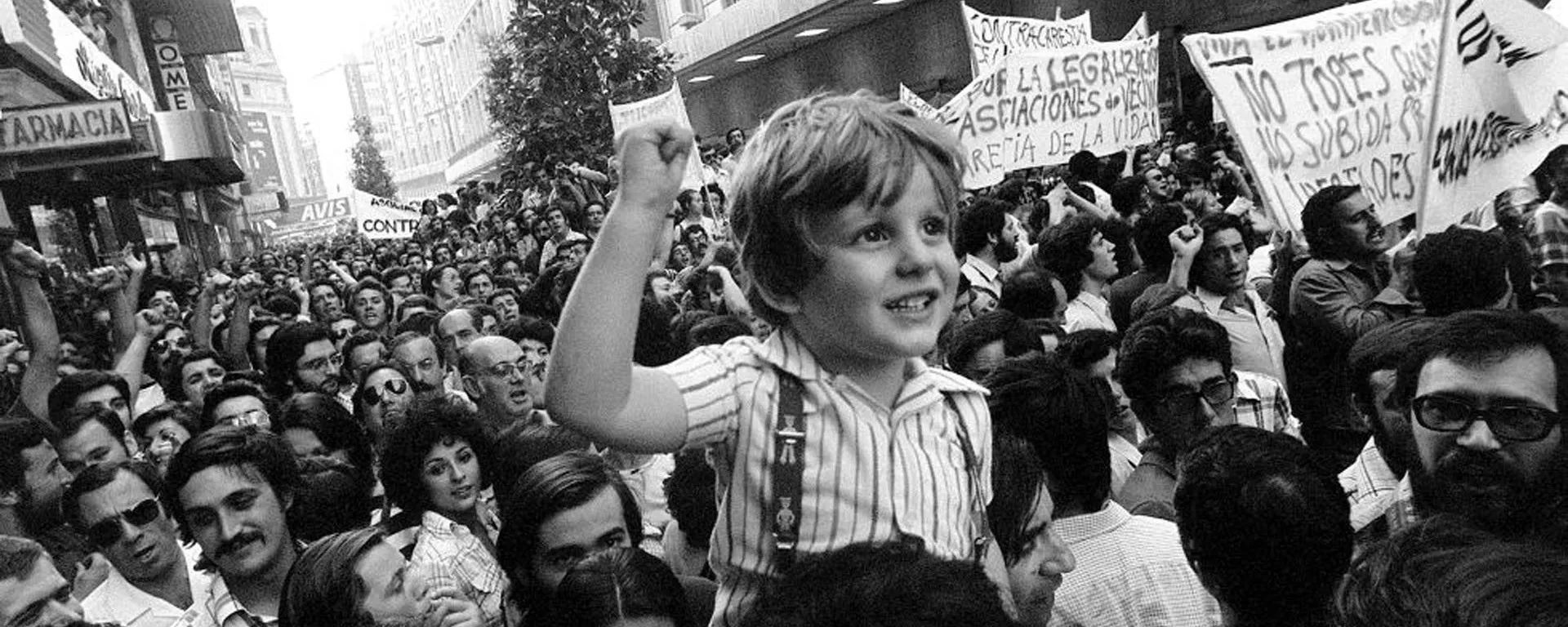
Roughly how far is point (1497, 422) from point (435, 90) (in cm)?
10037

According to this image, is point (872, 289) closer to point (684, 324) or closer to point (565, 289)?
point (684, 324)

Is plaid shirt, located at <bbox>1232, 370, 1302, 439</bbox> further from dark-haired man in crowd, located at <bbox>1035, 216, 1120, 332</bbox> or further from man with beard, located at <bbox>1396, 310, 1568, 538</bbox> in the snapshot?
dark-haired man in crowd, located at <bbox>1035, 216, 1120, 332</bbox>

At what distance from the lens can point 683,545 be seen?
10.8 feet

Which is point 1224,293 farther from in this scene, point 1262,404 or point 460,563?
point 460,563

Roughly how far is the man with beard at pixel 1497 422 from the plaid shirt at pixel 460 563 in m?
2.19

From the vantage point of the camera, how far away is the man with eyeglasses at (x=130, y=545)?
343 cm

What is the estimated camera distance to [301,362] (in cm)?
591

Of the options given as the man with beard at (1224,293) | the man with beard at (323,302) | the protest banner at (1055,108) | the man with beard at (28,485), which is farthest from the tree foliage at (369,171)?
the man with beard at (1224,293)

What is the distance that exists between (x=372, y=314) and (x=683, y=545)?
5.98 m

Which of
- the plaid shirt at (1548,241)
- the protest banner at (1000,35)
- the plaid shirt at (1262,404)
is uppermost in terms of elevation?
the protest banner at (1000,35)

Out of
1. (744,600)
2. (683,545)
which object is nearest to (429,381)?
(683,545)

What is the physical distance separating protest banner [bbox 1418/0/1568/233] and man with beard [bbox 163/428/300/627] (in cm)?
371

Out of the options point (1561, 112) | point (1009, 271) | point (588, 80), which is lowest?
point (1009, 271)

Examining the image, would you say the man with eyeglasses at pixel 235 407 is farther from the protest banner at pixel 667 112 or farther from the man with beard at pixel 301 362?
the protest banner at pixel 667 112
